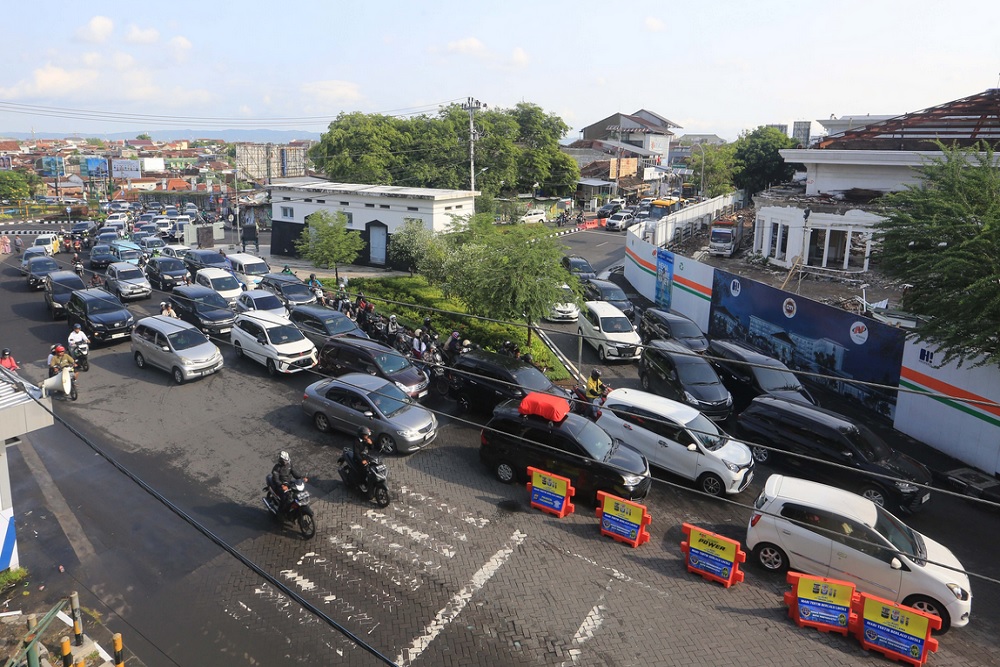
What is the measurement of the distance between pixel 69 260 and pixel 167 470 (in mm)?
31640

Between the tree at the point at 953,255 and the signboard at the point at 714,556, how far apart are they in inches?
306

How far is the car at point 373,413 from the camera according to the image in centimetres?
1505

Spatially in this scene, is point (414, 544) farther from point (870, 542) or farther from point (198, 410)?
point (198, 410)

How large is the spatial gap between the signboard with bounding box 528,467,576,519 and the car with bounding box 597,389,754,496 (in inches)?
91.7

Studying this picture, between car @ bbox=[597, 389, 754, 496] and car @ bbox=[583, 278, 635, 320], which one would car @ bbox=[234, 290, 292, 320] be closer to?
car @ bbox=[583, 278, 635, 320]

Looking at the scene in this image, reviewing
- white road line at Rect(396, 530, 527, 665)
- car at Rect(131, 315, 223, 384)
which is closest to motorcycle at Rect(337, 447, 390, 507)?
white road line at Rect(396, 530, 527, 665)

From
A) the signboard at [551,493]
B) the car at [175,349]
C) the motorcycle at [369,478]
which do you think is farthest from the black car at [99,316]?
the signboard at [551,493]

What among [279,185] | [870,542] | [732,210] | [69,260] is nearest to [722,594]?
A: [870,542]

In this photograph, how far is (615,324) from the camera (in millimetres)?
23344

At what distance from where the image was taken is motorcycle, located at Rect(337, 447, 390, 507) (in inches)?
508

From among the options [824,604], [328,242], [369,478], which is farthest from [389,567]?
[328,242]

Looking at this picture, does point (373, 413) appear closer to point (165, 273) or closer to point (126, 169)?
point (165, 273)

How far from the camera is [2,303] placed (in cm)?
2797

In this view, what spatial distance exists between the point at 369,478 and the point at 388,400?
112 inches
